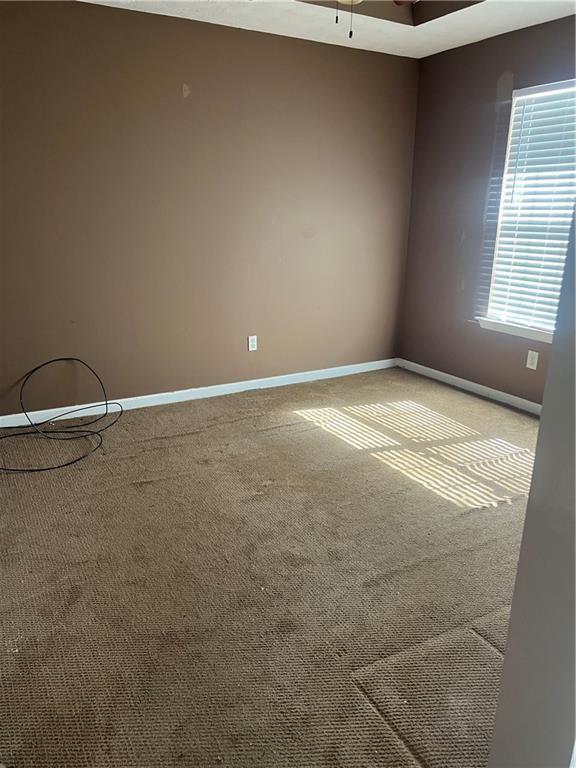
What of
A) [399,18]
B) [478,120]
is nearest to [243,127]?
[399,18]

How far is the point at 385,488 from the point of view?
2.78 m

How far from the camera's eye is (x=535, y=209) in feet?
11.9

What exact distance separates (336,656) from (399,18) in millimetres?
3585

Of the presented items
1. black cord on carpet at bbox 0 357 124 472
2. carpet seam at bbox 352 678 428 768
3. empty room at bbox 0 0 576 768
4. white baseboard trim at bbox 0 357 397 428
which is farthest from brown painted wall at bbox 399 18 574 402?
carpet seam at bbox 352 678 428 768

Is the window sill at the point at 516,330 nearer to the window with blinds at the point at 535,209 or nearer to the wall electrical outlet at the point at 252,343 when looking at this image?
the window with blinds at the point at 535,209

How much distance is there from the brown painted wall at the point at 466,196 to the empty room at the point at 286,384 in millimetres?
22

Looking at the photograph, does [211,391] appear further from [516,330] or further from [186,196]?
[516,330]

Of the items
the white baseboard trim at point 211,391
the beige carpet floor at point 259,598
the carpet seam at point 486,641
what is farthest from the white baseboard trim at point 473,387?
the carpet seam at point 486,641

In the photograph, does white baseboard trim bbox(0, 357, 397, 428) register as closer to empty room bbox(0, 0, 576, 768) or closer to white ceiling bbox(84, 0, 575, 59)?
empty room bbox(0, 0, 576, 768)

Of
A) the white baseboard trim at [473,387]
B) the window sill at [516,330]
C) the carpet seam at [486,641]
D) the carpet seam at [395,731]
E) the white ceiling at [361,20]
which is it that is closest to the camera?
the carpet seam at [395,731]

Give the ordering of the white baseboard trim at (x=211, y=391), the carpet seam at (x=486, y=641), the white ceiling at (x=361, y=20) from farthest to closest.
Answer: the white baseboard trim at (x=211, y=391)
the white ceiling at (x=361, y=20)
the carpet seam at (x=486, y=641)

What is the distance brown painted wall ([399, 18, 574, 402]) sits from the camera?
3609 millimetres

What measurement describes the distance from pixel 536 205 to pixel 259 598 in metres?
3.07

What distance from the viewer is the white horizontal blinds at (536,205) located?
3.41 meters
